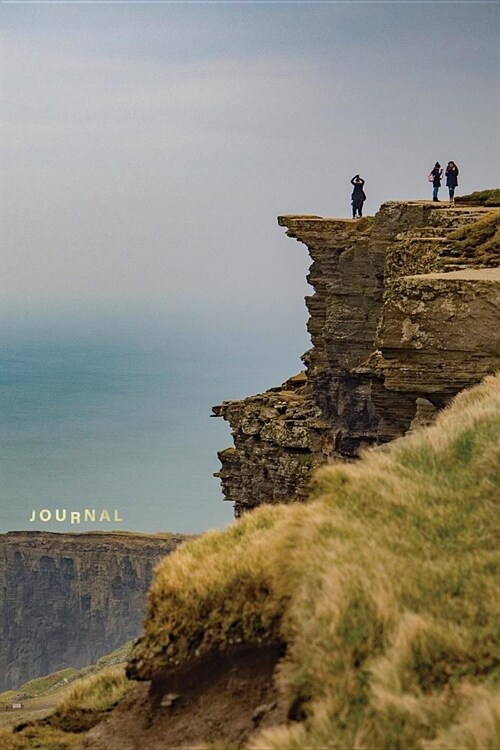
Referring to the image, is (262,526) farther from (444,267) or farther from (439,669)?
(444,267)

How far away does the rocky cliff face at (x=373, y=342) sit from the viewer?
22953mm

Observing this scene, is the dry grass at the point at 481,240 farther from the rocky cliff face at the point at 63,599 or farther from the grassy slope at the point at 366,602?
the rocky cliff face at the point at 63,599

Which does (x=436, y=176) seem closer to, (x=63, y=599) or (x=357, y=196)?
(x=357, y=196)

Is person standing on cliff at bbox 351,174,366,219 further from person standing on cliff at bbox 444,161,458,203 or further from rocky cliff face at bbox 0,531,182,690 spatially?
rocky cliff face at bbox 0,531,182,690

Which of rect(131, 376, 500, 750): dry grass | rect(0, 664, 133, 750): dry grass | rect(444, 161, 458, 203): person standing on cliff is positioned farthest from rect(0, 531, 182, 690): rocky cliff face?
rect(131, 376, 500, 750): dry grass

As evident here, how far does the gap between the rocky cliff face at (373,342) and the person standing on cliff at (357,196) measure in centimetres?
111

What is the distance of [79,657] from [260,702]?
119797 mm

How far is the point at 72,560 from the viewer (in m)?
124

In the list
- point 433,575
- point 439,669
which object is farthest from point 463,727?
point 433,575

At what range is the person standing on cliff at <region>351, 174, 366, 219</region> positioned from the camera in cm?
5750

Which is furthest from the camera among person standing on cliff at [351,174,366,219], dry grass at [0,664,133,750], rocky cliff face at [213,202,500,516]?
person standing on cliff at [351,174,366,219]

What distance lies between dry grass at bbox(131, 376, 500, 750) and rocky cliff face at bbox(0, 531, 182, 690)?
352 ft

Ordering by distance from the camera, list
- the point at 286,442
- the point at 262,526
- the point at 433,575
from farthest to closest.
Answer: the point at 286,442 → the point at 262,526 → the point at 433,575

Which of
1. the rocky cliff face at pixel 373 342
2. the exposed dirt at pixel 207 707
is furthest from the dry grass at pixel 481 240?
the exposed dirt at pixel 207 707
